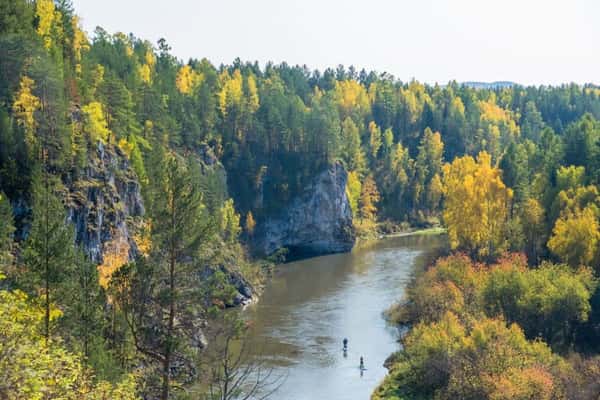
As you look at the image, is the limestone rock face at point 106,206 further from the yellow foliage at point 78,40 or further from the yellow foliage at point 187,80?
the yellow foliage at point 187,80

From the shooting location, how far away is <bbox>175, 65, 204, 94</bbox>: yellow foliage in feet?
381

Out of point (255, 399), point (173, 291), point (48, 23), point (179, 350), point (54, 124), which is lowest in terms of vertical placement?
point (255, 399)

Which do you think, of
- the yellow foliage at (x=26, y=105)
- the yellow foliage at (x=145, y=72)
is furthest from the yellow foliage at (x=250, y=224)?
the yellow foliage at (x=26, y=105)

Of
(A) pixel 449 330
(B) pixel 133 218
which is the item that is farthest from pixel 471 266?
(B) pixel 133 218

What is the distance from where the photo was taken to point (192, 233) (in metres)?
28.3

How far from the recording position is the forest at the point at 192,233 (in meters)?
28.0

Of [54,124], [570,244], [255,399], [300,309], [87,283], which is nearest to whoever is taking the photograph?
[87,283]

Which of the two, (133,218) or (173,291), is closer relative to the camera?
→ (173,291)

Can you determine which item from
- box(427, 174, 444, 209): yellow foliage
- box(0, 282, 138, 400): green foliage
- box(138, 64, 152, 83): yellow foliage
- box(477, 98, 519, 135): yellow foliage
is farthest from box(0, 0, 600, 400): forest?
box(477, 98, 519, 135): yellow foliage

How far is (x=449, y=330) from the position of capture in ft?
158

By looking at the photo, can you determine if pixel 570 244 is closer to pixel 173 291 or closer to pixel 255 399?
pixel 255 399

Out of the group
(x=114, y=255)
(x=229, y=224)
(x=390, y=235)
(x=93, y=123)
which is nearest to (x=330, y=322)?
(x=114, y=255)

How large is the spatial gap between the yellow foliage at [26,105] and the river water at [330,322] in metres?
25.1

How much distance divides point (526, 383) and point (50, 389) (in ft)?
101
